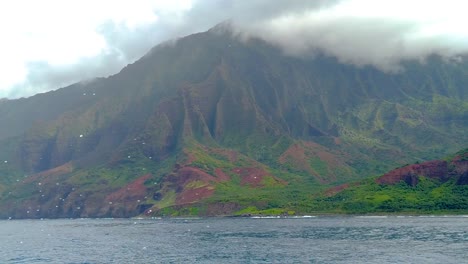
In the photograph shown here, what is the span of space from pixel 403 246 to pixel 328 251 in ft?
82.0

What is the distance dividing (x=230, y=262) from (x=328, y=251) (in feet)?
111

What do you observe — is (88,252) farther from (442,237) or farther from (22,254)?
(442,237)

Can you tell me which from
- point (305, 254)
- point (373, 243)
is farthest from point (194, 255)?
point (373, 243)

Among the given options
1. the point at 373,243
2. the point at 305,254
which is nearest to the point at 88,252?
the point at 305,254

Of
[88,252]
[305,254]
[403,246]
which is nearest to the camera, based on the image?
[305,254]

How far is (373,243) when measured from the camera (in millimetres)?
180875

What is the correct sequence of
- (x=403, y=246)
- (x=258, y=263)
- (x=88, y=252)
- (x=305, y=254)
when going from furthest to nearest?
1. (x=88, y=252)
2. (x=403, y=246)
3. (x=305, y=254)
4. (x=258, y=263)

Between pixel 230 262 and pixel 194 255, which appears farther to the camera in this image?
pixel 194 255

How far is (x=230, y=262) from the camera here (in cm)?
14612

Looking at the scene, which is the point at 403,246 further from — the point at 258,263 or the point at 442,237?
the point at 258,263

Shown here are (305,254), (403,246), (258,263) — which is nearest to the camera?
(258,263)

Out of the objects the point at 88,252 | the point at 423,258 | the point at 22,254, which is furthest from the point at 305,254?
the point at 22,254

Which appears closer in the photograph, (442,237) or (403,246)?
(403,246)

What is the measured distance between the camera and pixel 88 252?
596ft
